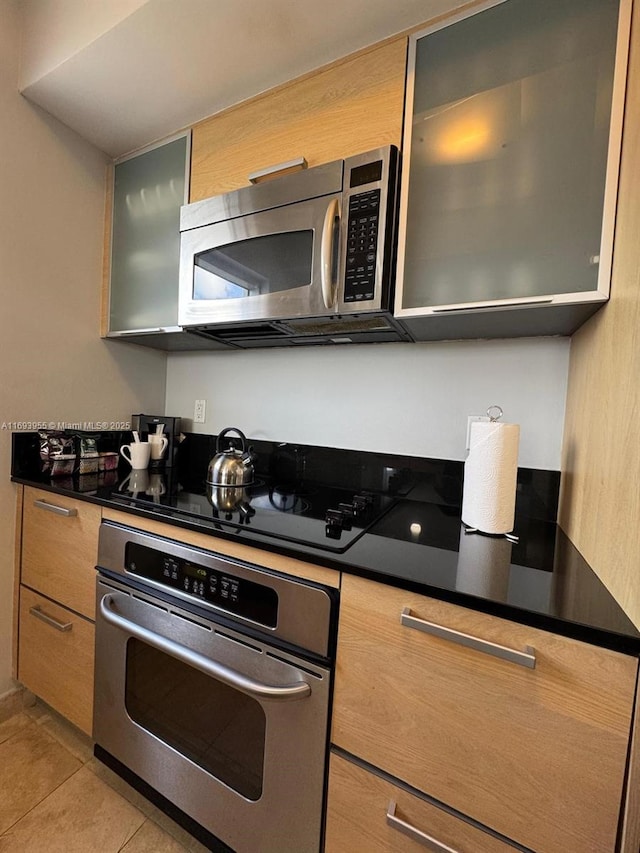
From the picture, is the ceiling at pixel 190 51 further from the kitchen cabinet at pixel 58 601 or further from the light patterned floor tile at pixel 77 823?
the light patterned floor tile at pixel 77 823

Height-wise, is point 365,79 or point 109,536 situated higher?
point 365,79

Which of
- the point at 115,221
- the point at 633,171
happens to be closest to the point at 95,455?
the point at 115,221

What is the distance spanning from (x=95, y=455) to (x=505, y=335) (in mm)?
1566

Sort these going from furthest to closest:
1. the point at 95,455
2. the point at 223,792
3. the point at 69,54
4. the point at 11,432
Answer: the point at 95,455, the point at 11,432, the point at 69,54, the point at 223,792

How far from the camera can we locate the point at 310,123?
3.70 ft

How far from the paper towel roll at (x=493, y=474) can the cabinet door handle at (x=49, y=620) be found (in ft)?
4.22

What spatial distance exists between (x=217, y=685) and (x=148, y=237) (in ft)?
5.07

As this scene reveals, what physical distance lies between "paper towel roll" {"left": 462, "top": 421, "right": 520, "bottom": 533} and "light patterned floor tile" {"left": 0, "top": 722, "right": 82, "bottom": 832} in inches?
59.5

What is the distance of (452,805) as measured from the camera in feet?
2.19

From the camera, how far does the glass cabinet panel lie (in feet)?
2.69

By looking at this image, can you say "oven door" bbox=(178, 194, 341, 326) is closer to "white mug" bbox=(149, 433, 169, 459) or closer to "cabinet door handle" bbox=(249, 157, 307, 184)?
"cabinet door handle" bbox=(249, 157, 307, 184)

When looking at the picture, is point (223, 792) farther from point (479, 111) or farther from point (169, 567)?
point (479, 111)

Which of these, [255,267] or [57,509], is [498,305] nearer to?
[255,267]

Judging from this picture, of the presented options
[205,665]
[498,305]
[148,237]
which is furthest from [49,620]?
[498,305]
